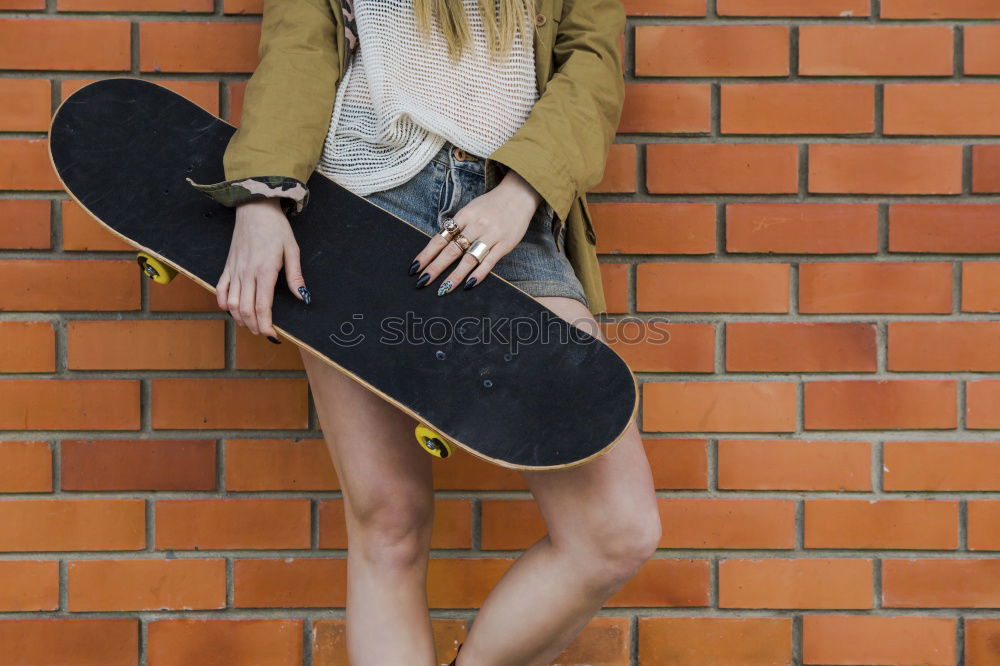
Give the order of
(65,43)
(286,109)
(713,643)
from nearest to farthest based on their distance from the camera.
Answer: (286,109), (65,43), (713,643)

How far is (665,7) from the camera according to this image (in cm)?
157

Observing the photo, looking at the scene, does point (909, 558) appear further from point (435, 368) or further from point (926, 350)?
point (435, 368)

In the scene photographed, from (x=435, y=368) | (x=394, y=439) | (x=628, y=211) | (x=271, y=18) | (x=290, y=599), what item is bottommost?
(x=290, y=599)

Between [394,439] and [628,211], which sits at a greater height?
[628,211]

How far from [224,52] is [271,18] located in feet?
0.94

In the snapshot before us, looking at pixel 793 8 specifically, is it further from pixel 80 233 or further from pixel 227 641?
pixel 227 641

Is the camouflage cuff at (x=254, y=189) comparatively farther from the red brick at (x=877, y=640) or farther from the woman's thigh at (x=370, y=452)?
the red brick at (x=877, y=640)

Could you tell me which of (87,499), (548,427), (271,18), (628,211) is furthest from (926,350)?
(87,499)

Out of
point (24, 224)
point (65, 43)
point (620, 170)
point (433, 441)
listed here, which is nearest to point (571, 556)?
point (433, 441)

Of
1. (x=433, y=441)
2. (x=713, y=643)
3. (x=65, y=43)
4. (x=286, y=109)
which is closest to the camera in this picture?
(x=433, y=441)

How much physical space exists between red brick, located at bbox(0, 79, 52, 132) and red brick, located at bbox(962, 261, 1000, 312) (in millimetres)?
1818

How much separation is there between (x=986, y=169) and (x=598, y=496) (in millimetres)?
1072

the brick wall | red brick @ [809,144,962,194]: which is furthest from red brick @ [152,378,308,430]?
red brick @ [809,144,962,194]

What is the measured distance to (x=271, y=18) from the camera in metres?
1.32
